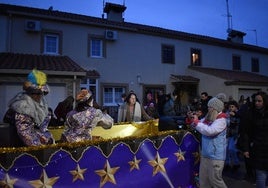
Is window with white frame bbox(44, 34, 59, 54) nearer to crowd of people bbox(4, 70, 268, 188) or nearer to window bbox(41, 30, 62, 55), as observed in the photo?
window bbox(41, 30, 62, 55)

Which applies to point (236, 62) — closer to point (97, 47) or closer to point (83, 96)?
point (97, 47)

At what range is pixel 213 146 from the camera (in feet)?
14.9

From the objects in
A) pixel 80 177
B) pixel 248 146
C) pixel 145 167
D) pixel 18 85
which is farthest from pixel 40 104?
pixel 18 85

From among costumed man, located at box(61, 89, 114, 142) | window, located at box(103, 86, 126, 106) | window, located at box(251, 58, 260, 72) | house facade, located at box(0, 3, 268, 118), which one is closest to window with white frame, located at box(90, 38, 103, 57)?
house facade, located at box(0, 3, 268, 118)

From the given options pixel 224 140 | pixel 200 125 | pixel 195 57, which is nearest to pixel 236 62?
pixel 195 57

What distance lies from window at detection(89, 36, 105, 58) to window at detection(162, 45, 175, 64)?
4474 mm

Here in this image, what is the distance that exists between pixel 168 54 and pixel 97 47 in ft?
17.2

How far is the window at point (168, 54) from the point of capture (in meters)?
19.6

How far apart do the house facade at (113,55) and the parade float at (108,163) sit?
32.3 ft

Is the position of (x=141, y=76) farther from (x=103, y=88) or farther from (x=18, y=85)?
(x=18, y=85)

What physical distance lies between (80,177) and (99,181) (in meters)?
0.28

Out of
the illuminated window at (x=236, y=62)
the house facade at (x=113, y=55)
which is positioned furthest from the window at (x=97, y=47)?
the illuminated window at (x=236, y=62)

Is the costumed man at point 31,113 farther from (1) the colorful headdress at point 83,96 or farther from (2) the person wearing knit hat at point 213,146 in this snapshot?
(2) the person wearing knit hat at point 213,146

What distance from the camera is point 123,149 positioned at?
3.97m
